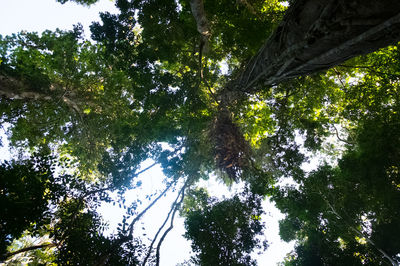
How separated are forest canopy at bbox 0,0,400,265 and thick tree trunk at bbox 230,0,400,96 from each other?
0.09 ft

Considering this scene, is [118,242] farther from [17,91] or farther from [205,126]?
[17,91]

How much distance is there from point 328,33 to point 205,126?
6991 mm

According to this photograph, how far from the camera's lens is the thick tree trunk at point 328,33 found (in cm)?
284

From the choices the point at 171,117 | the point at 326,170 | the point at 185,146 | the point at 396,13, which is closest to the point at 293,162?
the point at 326,170

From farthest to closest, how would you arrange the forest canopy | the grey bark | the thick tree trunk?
the grey bark, the forest canopy, the thick tree trunk

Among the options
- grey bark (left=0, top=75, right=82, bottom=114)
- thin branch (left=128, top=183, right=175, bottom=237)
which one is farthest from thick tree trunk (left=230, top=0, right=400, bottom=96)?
grey bark (left=0, top=75, right=82, bottom=114)

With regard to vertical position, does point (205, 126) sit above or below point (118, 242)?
above

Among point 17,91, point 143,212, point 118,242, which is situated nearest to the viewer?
point 118,242

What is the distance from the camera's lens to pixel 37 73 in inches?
388

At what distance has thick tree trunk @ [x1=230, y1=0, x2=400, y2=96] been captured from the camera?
284 cm

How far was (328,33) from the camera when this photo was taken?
3.34m

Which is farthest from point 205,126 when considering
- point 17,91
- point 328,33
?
point 17,91

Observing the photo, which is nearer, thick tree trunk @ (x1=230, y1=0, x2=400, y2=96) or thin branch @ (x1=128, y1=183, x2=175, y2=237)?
thick tree trunk @ (x1=230, y1=0, x2=400, y2=96)

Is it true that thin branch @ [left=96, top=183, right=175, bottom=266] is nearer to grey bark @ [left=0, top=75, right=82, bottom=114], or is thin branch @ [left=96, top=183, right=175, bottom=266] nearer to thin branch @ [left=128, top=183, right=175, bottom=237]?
thin branch @ [left=128, top=183, right=175, bottom=237]
